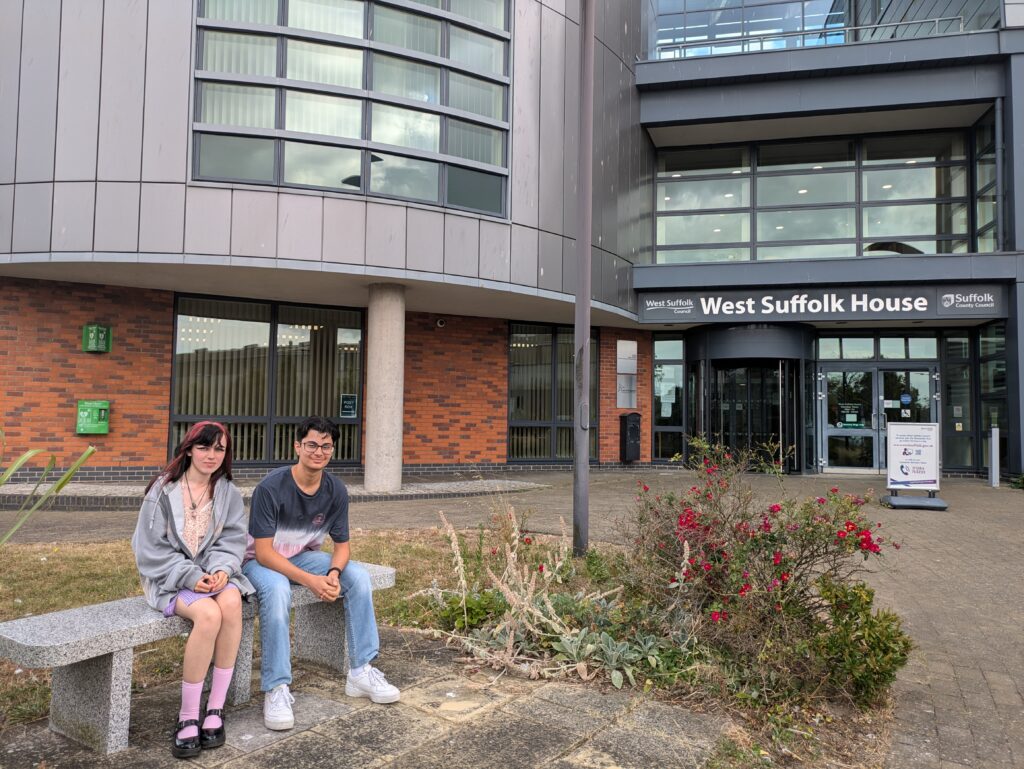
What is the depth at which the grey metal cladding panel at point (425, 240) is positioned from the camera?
1113 cm

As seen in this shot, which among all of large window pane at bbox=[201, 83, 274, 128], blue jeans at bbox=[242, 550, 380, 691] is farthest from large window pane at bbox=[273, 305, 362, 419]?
blue jeans at bbox=[242, 550, 380, 691]

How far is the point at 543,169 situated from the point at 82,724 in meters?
11.3

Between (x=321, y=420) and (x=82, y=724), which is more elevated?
(x=321, y=420)

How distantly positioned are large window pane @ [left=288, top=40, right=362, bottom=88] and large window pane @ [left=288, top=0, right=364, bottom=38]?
0.25m

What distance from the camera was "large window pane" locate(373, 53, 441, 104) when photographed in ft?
37.5

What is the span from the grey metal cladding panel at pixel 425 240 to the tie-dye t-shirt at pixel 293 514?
25.2 feet

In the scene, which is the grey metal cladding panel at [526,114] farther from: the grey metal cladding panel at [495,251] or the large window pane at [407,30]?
the large window pane at [407,30]

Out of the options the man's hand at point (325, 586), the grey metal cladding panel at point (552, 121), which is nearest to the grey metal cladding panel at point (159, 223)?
the grey metal cladding panel at point (552, 121)

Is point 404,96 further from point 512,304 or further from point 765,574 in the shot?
point 765,574

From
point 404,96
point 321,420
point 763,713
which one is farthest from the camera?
point 404,96

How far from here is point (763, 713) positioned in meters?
3.37

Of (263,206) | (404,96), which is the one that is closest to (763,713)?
(263,206)

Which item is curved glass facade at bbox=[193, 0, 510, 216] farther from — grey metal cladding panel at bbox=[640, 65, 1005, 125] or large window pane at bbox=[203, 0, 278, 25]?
grey metal cladding panel at bbox=[640, 65, 1005, 125]

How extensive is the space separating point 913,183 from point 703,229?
463 centimetres
